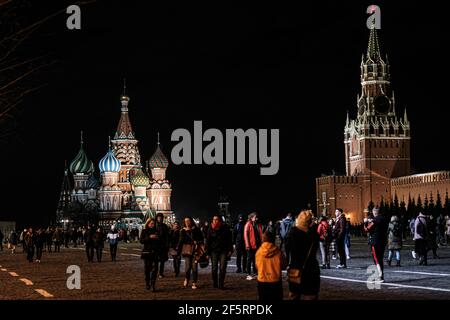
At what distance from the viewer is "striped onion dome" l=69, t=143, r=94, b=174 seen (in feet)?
454

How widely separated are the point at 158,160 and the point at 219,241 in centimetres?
11994

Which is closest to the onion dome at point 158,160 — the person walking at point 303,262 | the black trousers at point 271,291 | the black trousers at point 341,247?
the black trousers at point 341,247

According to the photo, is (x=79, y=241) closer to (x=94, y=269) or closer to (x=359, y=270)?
(x=94, y=269)

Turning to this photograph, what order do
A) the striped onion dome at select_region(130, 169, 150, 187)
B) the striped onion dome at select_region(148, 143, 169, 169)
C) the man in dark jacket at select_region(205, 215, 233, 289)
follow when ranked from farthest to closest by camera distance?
the striped onion dome at select_region(148, 143, 169, 169)
the striped onion dome at select_region(130, 169, 150, 187)
the man in dark jacket at select_region(205, 215, 233, 289)

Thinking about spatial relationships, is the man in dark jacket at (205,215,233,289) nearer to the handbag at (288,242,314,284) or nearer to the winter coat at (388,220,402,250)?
the handbag at (288,242,314,284)

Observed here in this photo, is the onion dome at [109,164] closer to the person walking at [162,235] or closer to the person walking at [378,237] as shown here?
the person walking at [162,235]

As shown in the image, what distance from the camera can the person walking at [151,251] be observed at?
51.5 ft

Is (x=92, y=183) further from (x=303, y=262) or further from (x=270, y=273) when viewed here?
(x=303, y=262)

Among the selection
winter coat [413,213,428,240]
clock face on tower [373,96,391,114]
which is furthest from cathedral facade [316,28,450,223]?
winter coat [413,213,428,240]

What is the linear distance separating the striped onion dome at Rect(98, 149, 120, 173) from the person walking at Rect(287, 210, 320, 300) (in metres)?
122

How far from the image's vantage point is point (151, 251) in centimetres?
1588

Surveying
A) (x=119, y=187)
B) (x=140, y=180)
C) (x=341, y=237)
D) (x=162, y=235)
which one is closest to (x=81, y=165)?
(x=119, y=187)
